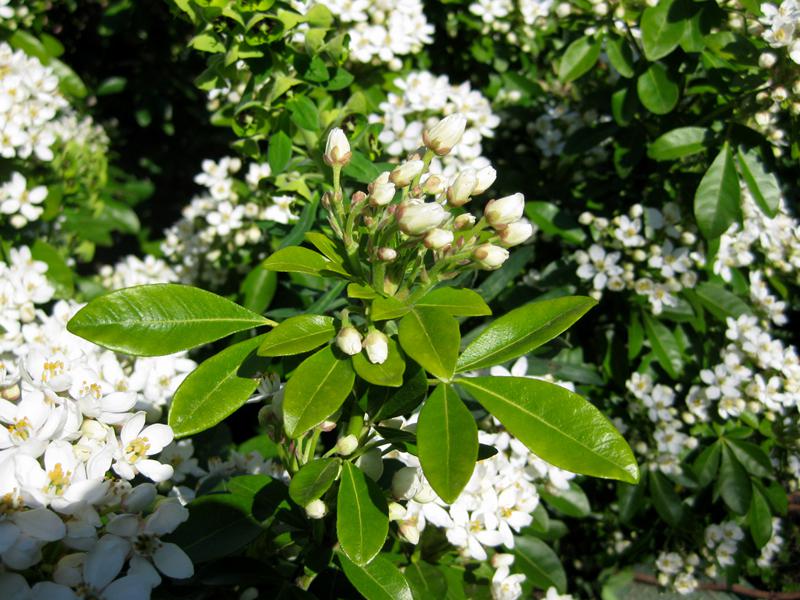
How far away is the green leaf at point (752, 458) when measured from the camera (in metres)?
2.55

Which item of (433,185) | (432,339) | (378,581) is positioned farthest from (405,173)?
(378,581)

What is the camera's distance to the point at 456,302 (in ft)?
3.76

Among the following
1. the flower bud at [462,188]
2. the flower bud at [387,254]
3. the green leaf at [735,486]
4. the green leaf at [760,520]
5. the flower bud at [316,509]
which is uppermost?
the flower bud at [462,188]

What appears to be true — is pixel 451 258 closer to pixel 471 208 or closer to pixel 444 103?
pixel 444 103

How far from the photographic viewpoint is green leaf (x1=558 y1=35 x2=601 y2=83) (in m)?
2.50

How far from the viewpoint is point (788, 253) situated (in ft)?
8.96

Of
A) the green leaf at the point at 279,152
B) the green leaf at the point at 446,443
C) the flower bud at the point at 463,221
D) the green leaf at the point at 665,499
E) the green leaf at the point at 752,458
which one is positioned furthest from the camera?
the green leaf at the point at 665,499

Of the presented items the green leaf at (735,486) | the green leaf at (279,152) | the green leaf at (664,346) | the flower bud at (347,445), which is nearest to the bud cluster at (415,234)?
the flower bud at (347,445)

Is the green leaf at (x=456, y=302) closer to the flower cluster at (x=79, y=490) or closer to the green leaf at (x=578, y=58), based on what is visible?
the flower cluster at (x=79, y=490)

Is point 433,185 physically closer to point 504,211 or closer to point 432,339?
point 504,211

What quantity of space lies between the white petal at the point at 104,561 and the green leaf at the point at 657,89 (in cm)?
204

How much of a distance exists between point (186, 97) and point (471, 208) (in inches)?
91.2

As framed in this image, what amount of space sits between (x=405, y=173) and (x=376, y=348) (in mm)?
319

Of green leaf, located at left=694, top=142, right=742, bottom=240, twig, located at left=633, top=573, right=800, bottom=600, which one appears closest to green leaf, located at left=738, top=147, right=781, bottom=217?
green leaf, located at left=694, top=142, right=742, bottom=240
